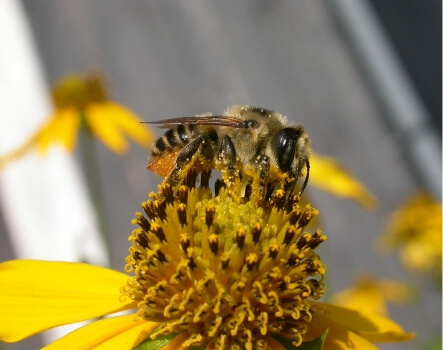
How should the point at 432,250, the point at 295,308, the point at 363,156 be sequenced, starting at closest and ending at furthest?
the point at 295,308 → the point at 432,250 → the point at 363,156

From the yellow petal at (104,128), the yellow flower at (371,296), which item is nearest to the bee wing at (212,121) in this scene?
the yellow petal at (104,128)

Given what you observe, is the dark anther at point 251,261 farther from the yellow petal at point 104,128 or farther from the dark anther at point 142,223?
the yellow petal at point 104,128

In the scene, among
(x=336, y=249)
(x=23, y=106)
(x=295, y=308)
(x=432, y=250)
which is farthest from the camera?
(x=23, y=106)

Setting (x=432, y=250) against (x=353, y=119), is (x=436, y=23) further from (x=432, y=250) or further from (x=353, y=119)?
(x=432, y=250)

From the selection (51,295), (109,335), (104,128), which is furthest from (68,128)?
(109,335)

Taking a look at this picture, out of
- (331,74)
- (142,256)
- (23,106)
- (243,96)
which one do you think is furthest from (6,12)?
(142,256)

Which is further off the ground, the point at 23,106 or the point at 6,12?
the point at 6,12

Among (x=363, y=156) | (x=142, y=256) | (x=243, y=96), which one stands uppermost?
(x=243, y=96)

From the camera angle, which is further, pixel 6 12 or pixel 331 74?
pixel 6 12
